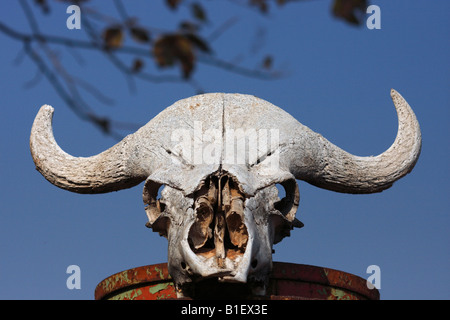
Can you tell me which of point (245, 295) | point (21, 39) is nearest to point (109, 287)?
point (245, 295)

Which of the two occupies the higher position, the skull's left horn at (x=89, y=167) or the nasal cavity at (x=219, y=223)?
the skull's left horn at (x=89, y=167)

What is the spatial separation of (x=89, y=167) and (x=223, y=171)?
2.09 m

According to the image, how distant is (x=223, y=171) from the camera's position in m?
9.48

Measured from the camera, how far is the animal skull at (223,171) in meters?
9.10

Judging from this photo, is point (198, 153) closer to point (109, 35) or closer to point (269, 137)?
point (269, 137)

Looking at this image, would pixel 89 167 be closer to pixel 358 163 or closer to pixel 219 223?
pixel 219 223

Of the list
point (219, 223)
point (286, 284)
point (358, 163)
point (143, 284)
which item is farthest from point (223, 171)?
point (358, 163)

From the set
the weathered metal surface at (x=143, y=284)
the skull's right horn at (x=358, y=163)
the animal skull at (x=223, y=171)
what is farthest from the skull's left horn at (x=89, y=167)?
the skull's right horn at (x=358, y=163)

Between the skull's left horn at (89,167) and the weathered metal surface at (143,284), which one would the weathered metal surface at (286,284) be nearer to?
the weathered metal surface at (143,284)

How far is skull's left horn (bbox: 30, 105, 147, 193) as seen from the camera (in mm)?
10789

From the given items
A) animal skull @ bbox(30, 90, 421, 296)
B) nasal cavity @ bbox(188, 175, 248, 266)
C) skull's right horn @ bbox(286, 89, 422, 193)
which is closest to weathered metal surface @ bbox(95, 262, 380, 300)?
animal skull @ bbox(30, 90, 421, 296)

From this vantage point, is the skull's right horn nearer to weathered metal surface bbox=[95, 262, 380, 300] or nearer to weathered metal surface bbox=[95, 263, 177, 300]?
weathered metal surface bbox=[95, 262, 380, 300]

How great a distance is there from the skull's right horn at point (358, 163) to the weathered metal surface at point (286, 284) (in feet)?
3.36

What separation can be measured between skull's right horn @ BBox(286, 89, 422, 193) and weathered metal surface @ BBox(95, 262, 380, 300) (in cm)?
102
